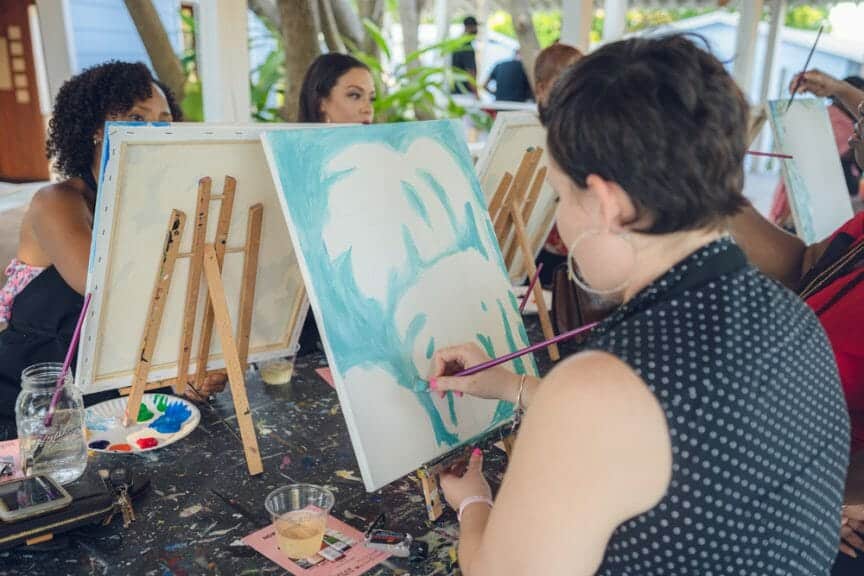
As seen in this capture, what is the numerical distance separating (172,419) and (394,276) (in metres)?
0.65

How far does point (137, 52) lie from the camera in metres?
7.05

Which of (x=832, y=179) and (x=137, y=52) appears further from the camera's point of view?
(x=137, y=52)

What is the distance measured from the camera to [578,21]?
4.00m

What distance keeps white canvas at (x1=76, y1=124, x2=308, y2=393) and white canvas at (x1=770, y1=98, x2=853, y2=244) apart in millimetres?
2116

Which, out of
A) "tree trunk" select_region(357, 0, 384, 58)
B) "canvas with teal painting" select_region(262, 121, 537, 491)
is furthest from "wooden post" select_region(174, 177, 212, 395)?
"tree trunk" select_region(357, 0, 384, 58)

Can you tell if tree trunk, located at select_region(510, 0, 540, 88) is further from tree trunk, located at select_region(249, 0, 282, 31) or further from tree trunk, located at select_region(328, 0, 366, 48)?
tree trunk, located at select_region(249, 0, 282, 31)

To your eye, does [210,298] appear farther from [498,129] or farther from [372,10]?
[372,10]

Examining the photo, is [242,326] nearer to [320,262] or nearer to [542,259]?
[320,262]

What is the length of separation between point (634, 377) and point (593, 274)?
0.68ft

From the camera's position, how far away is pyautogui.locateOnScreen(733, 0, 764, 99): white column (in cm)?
531

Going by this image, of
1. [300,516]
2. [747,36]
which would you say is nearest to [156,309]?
[300,516]

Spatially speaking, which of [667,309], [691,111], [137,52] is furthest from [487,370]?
[137,52]

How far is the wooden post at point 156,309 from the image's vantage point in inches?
55.7

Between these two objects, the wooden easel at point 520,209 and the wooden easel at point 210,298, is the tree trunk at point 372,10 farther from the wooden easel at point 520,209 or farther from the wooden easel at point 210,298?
the wooden easel at point 210,298
